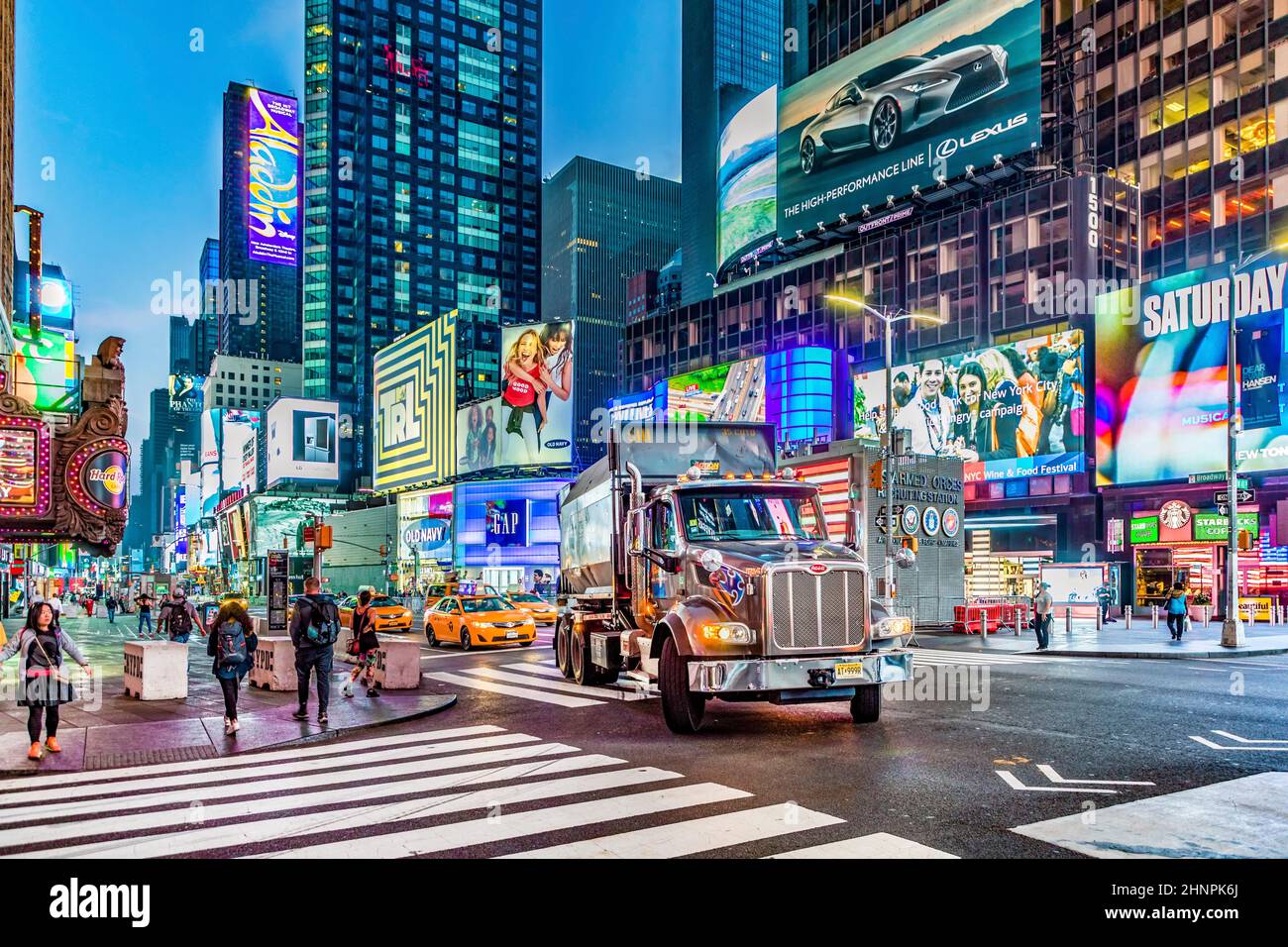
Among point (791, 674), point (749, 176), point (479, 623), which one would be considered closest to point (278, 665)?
point (791, 674)

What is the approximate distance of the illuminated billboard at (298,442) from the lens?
130m

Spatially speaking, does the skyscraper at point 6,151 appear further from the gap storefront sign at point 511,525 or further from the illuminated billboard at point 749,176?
the gap storefront sign at point 511,525

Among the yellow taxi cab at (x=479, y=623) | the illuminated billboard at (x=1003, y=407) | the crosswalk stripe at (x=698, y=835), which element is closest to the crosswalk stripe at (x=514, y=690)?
the yellow taxi cab at (x=479, y=623)

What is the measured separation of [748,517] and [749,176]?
8379cm

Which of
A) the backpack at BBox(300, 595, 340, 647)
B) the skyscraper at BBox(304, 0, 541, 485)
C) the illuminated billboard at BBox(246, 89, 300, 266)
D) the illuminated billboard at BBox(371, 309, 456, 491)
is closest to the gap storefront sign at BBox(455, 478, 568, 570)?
the illuminated billboard at BBox(371, 309, 456, 491)

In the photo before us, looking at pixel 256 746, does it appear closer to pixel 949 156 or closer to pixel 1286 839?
pixel 1286 839

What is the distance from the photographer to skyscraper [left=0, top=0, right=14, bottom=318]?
42.4 metres

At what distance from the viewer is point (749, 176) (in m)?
92.0

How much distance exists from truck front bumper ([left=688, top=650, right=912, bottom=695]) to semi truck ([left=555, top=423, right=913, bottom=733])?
0.01m

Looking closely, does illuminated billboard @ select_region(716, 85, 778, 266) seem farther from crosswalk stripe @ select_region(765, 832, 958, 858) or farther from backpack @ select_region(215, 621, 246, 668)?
crosswalk stripe @ select_region(765, 832, 958, 858)

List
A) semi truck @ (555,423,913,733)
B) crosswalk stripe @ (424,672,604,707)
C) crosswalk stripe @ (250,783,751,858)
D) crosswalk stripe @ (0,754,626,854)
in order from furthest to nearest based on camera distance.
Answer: crosswalk stripe @ (424,672,604,707)
semi truck @ (555,423,913,733)
crosswalk stripe @ (0,754,626,854)
crosswalk stripe @ (250,783,751,858)

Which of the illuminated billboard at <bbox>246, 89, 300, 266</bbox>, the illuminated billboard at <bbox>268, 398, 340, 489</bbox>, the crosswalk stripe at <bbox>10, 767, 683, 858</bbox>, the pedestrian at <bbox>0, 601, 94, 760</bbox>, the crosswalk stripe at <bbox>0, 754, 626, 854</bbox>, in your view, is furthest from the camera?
the illuminated billboard at <bbox>268, 398, 340, 489</bbox>

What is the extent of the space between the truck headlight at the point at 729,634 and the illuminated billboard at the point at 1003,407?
43.3 metres

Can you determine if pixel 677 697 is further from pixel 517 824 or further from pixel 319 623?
pixel 319 623
